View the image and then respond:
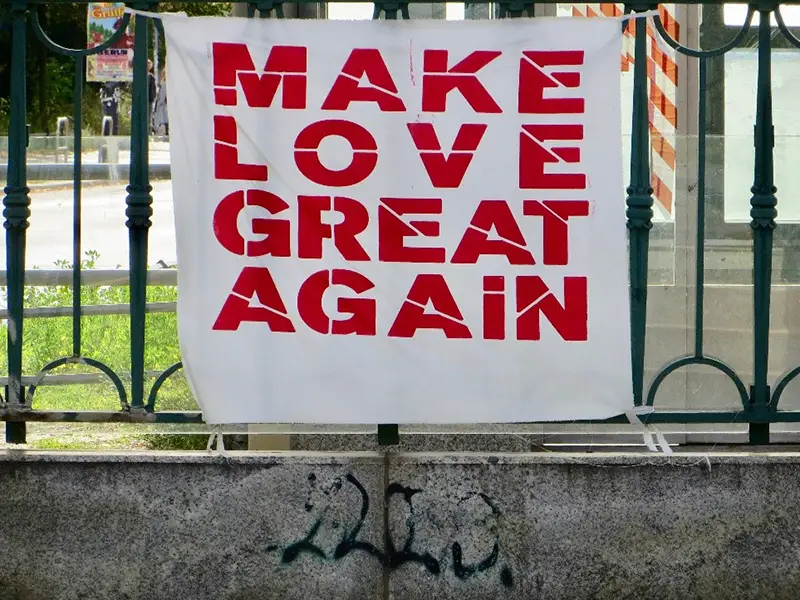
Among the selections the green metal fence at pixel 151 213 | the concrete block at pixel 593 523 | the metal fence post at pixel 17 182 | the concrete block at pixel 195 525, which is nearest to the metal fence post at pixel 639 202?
the green metal fence at pixel 151 213

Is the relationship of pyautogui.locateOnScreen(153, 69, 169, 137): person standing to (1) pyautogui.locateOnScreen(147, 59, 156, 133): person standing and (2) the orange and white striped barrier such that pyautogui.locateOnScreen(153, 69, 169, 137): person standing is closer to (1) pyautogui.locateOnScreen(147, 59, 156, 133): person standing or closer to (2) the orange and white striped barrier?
(1) pyautogui.locateOnScreen(147, 59, 156, 133): person standing

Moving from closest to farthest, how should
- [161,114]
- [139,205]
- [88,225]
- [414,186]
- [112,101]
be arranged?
[414,186]
[139,205]
[161,114]
[88,225]
[112,101]

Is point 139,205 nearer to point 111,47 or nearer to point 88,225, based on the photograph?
point 88,225

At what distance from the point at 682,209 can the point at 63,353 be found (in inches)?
98.1

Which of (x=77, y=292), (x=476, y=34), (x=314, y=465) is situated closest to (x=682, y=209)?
(x=476, y=34)

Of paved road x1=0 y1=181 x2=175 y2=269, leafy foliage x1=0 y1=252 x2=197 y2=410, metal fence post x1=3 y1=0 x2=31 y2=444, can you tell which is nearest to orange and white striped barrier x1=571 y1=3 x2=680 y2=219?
paved road x1=0 y1=181 x2=175 y2=269

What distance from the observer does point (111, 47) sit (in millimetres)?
4258

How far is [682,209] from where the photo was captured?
5379mm

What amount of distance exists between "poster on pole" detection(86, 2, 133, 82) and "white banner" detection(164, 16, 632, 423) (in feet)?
0.81

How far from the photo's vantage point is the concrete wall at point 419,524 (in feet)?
13.5

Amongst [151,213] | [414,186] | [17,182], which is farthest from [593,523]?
[17,182]

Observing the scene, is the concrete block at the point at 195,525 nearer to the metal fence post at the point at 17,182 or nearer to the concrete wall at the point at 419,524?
the concrete wall at the point at 419,524

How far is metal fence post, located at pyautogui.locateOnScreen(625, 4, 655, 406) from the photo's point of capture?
418cm

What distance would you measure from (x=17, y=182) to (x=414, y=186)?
1261 millimetres
